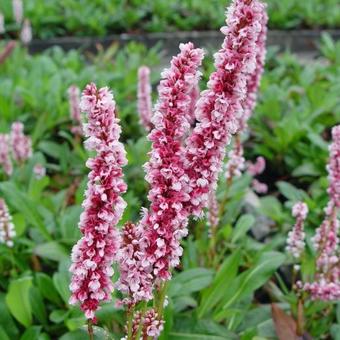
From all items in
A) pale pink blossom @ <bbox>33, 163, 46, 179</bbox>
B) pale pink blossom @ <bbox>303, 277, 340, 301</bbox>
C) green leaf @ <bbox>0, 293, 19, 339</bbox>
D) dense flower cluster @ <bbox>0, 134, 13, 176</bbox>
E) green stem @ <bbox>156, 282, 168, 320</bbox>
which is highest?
dense flower cluster @ <bbox>0, 134, 13, 176</bbox>

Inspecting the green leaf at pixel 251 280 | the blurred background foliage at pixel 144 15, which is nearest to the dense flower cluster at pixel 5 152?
the green leaf at pixel 251 280

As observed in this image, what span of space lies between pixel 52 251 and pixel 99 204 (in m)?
2.01

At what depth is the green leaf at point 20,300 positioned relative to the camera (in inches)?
130

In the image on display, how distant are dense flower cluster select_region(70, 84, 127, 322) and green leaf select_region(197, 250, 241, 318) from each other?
166 centimetres

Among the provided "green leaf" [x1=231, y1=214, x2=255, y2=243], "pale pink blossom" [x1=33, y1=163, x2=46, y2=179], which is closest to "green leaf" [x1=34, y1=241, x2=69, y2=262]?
"pale pink blossom" [x1=33, y1=163, x2=46, y2=179]

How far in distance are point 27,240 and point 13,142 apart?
0.80 metres

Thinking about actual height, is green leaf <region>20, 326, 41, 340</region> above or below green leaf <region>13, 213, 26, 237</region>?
below

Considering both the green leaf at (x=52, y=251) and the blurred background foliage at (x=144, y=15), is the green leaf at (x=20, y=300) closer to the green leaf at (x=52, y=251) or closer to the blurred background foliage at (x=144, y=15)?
the green leaf at (x=52, y=251)

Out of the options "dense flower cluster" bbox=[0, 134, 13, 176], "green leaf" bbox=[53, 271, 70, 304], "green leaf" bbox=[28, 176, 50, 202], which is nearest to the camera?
"green leaf" bbox=[53, 271, 70, 304]

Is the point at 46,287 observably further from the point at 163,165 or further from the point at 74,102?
the point at 163,165

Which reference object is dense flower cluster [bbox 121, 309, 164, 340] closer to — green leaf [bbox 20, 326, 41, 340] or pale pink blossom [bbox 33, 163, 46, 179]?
green leaf [bbox 20, 326, 41, 340]

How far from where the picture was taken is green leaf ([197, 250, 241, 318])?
3574mm

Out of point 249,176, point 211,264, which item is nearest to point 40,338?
point 211,264

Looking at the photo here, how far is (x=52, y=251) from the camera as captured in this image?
3.78 m
